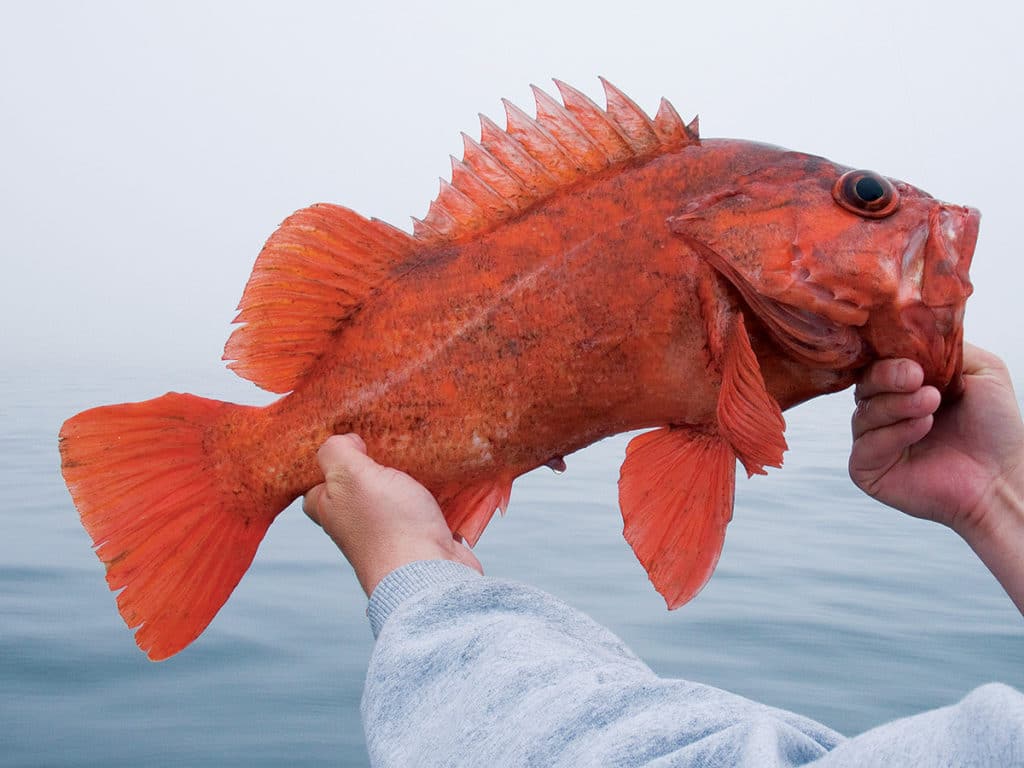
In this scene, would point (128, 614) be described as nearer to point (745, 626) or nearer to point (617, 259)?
point (617, 259)

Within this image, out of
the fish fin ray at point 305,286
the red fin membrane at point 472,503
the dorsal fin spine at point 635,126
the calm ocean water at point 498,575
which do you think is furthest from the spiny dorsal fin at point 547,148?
the calm ocean water at point 498,575

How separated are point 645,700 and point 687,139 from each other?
51.6 inches

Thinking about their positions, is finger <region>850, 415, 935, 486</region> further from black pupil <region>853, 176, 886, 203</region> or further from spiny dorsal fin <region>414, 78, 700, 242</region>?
spiny dorsal fin <region>414, 78, 700, 242</region>

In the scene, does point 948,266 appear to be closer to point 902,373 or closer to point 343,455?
point 902,373

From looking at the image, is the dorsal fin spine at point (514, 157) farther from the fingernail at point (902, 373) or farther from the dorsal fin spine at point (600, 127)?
the fingernail at point (902, 373)

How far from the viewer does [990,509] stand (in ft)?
7.97

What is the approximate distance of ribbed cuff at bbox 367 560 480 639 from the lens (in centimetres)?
169

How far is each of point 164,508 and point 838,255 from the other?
1501 mm

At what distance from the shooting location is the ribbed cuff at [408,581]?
1.69m

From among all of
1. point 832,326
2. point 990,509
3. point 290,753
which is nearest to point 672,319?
point 832,326

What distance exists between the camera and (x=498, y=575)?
392 centimetres

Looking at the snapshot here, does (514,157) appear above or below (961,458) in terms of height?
above

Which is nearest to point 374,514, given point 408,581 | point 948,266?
point 408,581

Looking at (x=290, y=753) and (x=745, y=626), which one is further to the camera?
(x=745, y=626)
